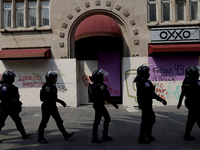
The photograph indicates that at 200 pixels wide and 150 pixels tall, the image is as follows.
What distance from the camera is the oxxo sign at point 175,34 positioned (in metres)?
9.56

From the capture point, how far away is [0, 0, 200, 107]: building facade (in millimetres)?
9680

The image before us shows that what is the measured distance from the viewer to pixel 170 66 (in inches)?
383

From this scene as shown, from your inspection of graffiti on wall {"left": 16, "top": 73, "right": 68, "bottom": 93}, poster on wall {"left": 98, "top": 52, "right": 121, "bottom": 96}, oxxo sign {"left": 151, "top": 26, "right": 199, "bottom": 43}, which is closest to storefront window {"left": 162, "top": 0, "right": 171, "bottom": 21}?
oxxo sign {"left": 151, "top": 26, "right": 199, "bottom": 43}

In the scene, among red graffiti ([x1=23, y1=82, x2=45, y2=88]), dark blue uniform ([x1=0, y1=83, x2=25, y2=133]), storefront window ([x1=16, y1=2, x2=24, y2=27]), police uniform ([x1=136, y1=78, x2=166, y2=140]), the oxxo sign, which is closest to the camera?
police uniform ([x1=136, y1=78, x2=166, y2=140])

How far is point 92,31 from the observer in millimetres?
8523

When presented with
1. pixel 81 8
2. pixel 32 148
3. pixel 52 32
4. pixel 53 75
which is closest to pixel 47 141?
pixel 32 148

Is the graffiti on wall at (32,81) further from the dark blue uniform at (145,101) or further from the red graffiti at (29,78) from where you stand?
the dark blue uniform at (145,101)

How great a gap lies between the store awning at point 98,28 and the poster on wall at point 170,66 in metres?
2.96

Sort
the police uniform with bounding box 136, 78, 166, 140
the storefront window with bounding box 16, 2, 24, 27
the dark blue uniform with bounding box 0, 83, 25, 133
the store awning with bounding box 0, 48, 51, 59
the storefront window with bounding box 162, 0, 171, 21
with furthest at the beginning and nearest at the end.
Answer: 1. the storefront window with bounding box 16, 2, 24, 27
2. the storefront window with bounding box 162, 0, 171, 21
3. the store awning with bounding box 0, 48, 51, 59
4. the dark blue uniform with bounding box 0, 83, 25, 133
5. the police uniform with bounding box 136, 78, 166, 140

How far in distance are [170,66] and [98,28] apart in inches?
192

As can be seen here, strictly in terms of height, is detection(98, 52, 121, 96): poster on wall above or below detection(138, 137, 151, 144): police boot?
above

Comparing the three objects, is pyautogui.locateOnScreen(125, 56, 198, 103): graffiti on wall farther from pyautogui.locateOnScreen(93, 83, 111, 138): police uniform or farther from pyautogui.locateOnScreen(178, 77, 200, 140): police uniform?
pyautogui.locateOnScreen(93, 83, 111, 138): police uniform

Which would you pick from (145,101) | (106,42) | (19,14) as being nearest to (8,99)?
(145,101)

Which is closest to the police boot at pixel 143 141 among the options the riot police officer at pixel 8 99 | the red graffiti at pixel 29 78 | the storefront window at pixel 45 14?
the riot police officer at pixel 8 99
